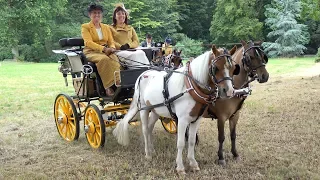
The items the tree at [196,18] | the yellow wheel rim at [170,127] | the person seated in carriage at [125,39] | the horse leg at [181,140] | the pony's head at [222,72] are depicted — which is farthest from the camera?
the tree at [196,18]

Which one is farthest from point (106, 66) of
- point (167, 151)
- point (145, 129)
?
point (167, 151)

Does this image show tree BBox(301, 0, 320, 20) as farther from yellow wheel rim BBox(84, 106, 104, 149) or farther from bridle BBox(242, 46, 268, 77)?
yellow wheel rim BBox(84, 106, 104, 149)

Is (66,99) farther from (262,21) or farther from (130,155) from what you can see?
(262,21)

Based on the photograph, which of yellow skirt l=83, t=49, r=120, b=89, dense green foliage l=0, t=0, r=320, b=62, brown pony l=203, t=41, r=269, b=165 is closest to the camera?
brown pony l=203, t=41, r=269, b=165

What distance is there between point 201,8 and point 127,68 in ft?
136

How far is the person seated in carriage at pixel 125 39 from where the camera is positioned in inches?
236

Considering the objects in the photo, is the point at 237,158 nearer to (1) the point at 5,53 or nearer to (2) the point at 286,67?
(2) the point at 286,67

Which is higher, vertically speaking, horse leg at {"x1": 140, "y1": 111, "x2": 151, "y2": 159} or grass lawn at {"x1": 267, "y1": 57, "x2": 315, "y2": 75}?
horse leg at {"x1": 140, "y1": 111, "x2": 151, "y2": 159}

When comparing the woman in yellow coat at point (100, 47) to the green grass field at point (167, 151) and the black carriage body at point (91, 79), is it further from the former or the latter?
the green grass field at point (167, 151)

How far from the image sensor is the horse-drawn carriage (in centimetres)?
580

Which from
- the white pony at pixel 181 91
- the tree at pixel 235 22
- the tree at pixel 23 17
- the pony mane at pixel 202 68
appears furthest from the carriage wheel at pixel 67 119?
the tree at pixel 235 22

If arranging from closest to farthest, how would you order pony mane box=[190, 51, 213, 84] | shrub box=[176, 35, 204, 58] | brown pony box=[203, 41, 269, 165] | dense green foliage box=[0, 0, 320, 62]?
pony mane box=[190, 51, 213, 84]
brown pony box=[203, 41, 269, 165]
shrub box=[176, 35, 204, 58]
dense green foliage box=[0, 0, 320, 62]

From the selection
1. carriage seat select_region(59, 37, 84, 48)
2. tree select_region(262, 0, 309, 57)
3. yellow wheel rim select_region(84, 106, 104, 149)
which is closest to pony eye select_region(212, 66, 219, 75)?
yellow wheel rim select_region(84, 106, 104, 149)

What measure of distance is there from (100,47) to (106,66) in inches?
12.9
